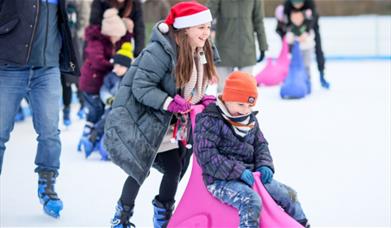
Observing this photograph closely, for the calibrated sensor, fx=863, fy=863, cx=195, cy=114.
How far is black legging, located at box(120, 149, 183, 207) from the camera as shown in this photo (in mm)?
3953

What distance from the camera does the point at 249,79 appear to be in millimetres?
3523

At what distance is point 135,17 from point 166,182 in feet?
8.94

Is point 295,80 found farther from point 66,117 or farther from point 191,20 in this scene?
point 191,20

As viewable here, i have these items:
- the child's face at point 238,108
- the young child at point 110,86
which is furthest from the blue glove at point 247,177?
the young child at point 110,86

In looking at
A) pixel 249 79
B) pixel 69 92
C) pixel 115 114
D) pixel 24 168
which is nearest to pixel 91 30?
pixel 24 168

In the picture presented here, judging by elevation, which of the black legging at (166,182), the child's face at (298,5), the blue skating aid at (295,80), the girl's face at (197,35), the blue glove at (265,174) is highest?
the girl's face at (197,35)

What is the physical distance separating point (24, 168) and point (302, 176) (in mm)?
1979

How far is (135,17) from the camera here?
6.47 metres

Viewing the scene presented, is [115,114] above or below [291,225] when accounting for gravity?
above

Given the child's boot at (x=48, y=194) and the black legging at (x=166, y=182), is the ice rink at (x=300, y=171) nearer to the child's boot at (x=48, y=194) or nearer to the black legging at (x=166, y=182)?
the child's boot at (x=48, y=194)

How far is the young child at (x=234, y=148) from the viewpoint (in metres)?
3.45

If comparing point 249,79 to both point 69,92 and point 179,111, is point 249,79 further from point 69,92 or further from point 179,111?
point 69,92

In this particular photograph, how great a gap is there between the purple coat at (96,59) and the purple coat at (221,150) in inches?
112

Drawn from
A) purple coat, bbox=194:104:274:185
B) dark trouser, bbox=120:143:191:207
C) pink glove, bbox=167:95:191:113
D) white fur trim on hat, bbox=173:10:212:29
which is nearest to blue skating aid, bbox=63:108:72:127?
dark trouser, bbox=120:143:191:207
